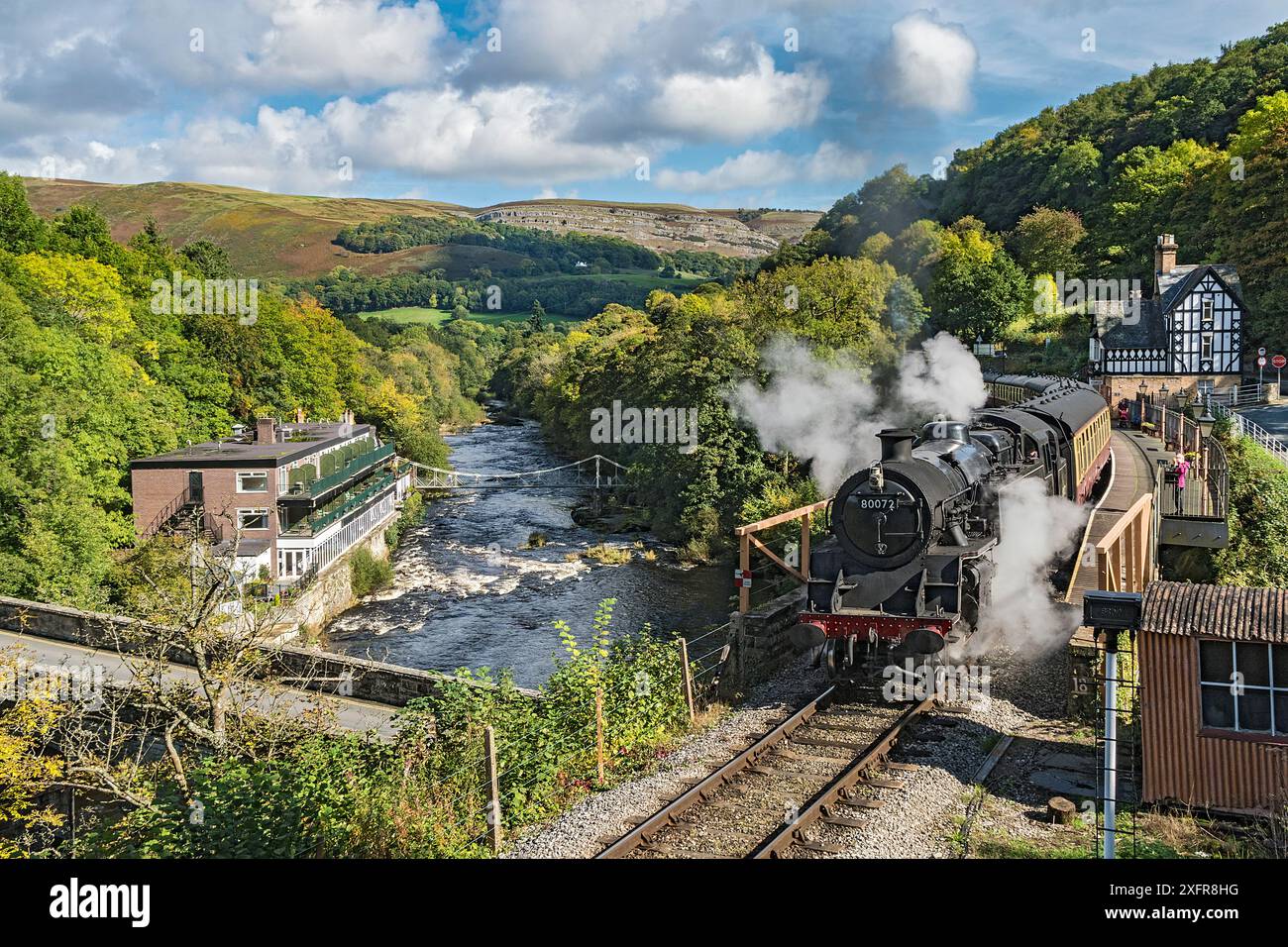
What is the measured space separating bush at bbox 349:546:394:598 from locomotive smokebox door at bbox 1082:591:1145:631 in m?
31.9

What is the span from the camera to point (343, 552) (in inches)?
1481

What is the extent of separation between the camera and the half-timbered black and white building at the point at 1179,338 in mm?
48594

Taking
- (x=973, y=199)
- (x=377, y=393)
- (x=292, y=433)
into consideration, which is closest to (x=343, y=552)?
(x=292, y=433)

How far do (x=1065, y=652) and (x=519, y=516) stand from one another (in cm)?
3695

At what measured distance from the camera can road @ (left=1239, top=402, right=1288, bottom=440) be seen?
1378 inches

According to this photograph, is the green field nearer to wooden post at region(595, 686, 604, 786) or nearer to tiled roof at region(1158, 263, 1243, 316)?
tiled roof at region(1158, 263, 1243, 316)

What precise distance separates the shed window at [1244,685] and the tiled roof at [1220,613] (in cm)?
19

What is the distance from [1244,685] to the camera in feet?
32.3

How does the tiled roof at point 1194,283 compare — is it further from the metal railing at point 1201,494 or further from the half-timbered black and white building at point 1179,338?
the metal railing at point 1201,494

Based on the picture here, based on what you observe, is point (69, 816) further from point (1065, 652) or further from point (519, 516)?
point (519, 516)

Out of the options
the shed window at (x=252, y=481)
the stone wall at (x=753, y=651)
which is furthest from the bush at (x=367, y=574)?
the stone wall at (x=753, y=651)

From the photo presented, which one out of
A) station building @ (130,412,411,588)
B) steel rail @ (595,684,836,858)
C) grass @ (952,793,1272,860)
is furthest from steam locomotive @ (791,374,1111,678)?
station building @ (130,412,411,588)

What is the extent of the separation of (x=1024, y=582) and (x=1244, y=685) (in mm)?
6864

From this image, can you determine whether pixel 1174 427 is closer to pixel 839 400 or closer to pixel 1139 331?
pixel 839 400
